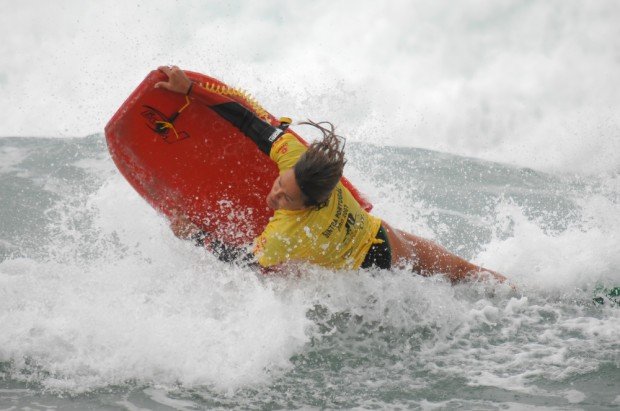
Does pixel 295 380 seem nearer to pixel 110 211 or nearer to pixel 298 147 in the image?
pixel 298 147

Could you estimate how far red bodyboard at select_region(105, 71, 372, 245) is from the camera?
457cm

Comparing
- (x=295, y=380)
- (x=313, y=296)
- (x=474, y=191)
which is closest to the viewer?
(x=295, y=380)

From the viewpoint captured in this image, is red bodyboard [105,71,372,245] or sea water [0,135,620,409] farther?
red bodyboard [105,71,372,245]

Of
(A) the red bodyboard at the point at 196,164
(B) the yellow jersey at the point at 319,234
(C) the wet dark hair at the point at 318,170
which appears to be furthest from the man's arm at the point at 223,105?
(C) the wet dark hair at the point at 318,170

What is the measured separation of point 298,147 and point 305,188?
72cm

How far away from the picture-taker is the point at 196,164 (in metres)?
4.66

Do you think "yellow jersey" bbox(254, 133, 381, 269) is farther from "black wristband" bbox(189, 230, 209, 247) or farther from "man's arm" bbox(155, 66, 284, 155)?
"black wristband" bbox(189, 230, 209, 247)

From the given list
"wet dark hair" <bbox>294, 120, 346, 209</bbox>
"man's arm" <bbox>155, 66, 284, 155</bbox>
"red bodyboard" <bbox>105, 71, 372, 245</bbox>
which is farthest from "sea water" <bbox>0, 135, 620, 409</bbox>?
"man's arm" <bbox>155, 66, 284, 155</bbox>

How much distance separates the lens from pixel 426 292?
14.1 ft

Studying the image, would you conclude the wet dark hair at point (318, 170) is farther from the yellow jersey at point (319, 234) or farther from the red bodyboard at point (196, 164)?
the red bodyboard at point (196, 164)

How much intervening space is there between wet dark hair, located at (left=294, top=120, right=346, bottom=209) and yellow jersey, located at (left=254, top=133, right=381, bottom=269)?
0.17 meters

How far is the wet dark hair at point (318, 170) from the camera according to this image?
3.46 meters

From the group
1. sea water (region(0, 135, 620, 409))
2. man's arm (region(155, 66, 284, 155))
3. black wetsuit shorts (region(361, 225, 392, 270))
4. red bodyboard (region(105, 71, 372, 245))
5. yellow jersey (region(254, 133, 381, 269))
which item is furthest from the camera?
red bodyboard (region(105, 71, 372, 245))

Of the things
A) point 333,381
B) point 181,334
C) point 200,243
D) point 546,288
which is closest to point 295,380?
point 333,381
